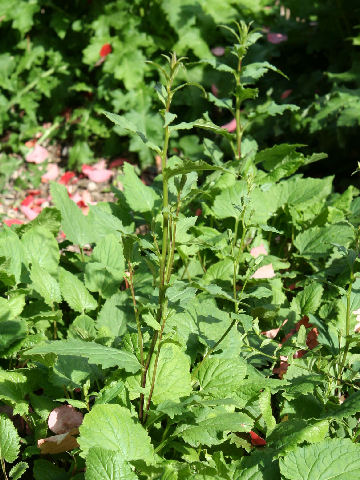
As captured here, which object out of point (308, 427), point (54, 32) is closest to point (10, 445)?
point (308, 427)

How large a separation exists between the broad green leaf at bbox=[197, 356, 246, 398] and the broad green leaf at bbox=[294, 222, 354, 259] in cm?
60

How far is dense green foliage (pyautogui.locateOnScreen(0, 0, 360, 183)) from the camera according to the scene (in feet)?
10.8

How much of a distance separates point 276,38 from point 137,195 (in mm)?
1976

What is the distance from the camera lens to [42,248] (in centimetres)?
199

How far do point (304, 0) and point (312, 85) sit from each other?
22.1 inches

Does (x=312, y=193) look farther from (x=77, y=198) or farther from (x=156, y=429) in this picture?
(x=77, y=198)

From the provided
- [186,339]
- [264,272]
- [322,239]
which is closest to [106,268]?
[186,339]

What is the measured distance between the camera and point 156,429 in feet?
4.90

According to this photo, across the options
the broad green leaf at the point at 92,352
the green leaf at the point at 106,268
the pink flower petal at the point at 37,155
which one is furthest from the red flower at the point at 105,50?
the broad green leaf at the point at 92,352

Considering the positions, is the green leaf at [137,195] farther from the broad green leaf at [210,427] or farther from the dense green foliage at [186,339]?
the broad green leaf at [210,427]

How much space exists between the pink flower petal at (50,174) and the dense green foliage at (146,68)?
0.14m

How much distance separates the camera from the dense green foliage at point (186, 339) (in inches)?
50.4

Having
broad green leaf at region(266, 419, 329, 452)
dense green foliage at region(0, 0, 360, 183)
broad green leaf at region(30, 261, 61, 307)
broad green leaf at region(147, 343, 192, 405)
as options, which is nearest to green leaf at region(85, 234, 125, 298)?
broad green leaf at region(30, 261, 61, 307)

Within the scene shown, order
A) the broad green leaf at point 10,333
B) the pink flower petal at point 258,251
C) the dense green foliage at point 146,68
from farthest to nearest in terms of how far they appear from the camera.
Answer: the dense green foliage at point 146,68 < the pink flower petal at point 258,251 < the broad green leaf at point 10,333
